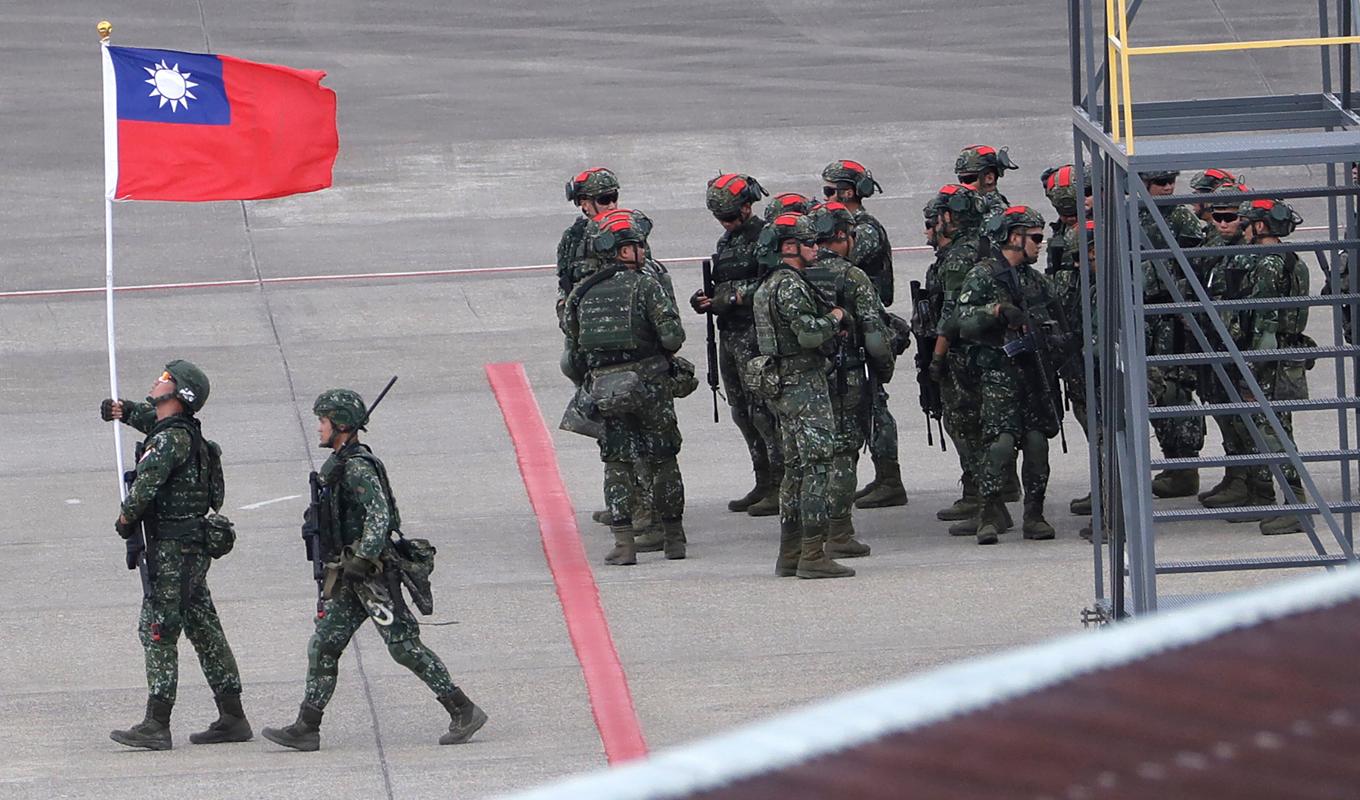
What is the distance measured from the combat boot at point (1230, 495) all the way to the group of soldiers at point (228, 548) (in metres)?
4.93

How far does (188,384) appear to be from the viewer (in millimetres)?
8234

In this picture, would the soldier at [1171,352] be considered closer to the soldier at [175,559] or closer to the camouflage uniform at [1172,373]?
the camouflage uniform at [1172,373]

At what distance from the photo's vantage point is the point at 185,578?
823cm

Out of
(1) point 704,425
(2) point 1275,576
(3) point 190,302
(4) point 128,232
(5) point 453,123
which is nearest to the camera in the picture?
(2) point 1275,576

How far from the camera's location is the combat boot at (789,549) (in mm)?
10266

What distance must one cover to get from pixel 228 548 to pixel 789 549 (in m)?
3.13

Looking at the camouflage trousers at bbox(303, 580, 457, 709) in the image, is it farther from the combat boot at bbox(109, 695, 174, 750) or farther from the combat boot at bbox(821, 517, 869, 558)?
the combat boot at bbox(821, 517, 869, 558)

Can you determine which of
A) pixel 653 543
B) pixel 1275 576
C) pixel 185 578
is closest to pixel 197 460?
A: pixel 185 578

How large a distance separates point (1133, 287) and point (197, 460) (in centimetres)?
388

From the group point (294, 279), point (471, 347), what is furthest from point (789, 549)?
point (294, 279)

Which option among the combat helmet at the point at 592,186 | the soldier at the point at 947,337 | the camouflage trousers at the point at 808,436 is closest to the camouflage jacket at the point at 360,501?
the camouflage trousers at the point at 808,436

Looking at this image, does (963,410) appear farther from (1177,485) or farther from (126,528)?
(126,528)

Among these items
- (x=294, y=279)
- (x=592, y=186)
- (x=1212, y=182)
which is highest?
(x=592, y=186)

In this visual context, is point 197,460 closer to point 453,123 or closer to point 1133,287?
point 1133,287
